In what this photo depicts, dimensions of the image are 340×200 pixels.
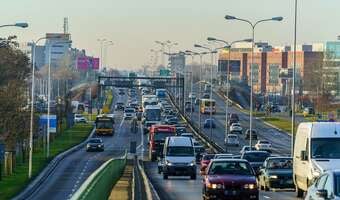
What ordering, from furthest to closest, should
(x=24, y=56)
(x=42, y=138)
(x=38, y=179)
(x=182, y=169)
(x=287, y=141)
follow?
(x=287, y=141)
(x=42, y=138)
(x=24, y=56)
(x=38, y=179)
(x=182, y=169)

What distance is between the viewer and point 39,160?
277 feet

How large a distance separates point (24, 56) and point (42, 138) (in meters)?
14.9

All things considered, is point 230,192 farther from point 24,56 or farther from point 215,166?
point 24,56

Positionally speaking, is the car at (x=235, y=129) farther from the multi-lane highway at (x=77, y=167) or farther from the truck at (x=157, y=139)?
the truck at (x=157, y=139)

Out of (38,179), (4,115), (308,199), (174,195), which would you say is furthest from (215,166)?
(4,115)

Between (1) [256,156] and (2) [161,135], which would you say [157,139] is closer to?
(2) [161,135]

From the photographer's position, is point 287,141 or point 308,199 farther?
point 287,141

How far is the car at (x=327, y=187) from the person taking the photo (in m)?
22.5

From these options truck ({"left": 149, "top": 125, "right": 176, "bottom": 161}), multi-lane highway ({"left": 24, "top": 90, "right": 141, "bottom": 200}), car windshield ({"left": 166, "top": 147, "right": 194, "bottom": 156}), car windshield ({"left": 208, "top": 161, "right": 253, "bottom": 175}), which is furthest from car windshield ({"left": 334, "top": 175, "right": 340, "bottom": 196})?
truck ({"left": 149, "top": 125, "right": 176, "bottom": 161})

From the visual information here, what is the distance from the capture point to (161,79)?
166250 mm

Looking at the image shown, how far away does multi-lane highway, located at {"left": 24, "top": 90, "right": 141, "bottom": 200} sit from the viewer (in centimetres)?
5509

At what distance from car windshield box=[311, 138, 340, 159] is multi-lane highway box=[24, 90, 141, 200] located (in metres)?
18.0

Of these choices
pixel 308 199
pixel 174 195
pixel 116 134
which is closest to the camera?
pixel 308 199

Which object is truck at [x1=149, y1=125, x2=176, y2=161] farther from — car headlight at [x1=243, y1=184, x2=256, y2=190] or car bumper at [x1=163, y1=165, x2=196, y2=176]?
car headlight at [x1=243, y1=184, x2=256, y2=190]
